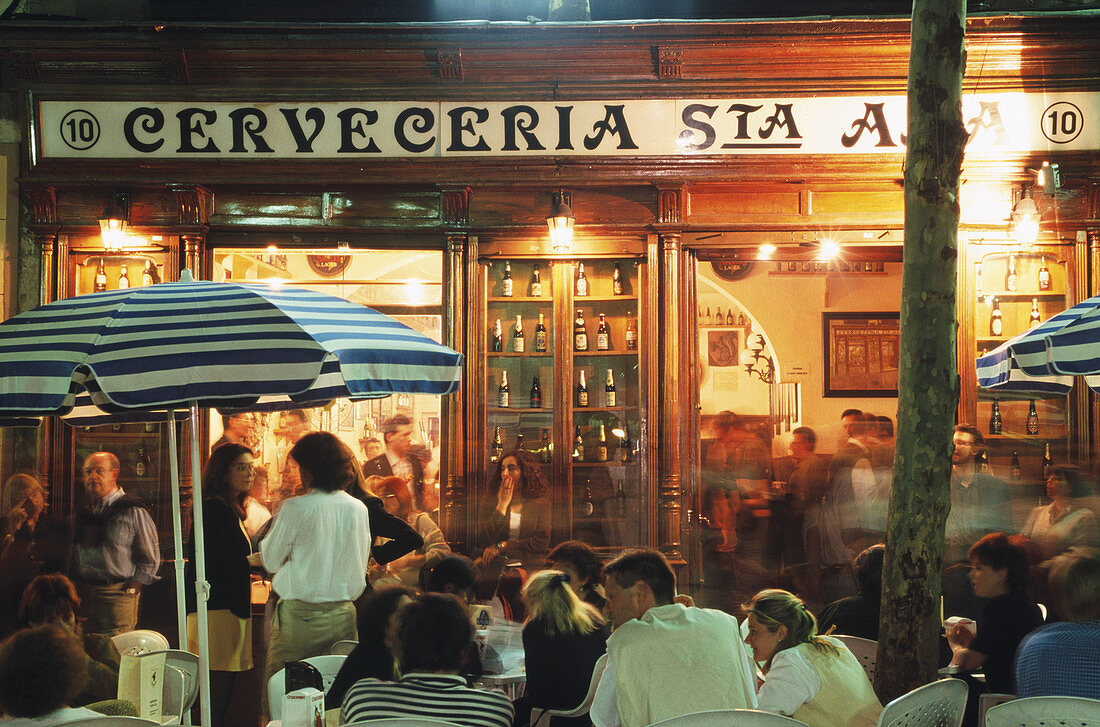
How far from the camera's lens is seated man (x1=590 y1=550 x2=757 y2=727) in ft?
11.9

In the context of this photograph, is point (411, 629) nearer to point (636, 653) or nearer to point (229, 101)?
point (636, 653)

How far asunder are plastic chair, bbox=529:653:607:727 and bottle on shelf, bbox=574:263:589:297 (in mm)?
4088

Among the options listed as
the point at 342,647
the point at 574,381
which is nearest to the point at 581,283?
the point at 574,381

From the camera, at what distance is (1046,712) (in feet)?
11.6

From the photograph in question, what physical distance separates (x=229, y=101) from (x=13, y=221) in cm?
204

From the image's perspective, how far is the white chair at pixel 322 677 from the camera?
4.30 m

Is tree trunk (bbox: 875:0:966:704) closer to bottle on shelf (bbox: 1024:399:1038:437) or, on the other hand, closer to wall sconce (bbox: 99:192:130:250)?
bottle on shelf (bbox: 1024:399:1038:437)

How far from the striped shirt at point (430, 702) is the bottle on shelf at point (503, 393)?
458cm

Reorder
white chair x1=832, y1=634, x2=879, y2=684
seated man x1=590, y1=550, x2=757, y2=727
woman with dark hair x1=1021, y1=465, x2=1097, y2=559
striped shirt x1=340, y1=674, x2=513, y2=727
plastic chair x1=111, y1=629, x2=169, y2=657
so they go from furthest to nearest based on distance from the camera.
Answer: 1. woman with dark hair x1=1021, y1=465, x2=1097, y2=559
2. plastic chair x1=111, y1=629, x2=169, y2=657
3. white chair x1=832, y1=634, x2=879, y2=684
4. seated man x1=590, y1=550, x2=757, y2=727
5. striped shirt x1=340, y1=674, x2=513, y2=727

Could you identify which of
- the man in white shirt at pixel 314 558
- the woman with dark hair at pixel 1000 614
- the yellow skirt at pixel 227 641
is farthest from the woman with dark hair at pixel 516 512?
the woman with dark hair at pixel 1000 614

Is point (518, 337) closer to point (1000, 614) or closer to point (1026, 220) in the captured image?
point (1026, 220)

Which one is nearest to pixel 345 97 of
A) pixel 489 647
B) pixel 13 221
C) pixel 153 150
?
pixel 153 150

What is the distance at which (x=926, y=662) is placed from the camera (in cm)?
394

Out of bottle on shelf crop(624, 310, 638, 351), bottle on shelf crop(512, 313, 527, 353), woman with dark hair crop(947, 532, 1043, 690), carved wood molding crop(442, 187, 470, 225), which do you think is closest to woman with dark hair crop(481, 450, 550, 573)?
bottle on shelf crop(512, 313, 527, 353)
